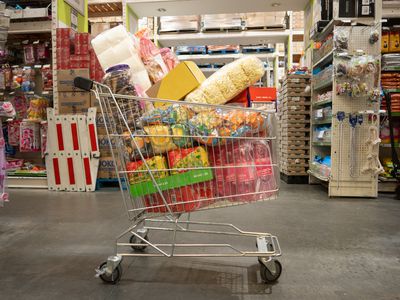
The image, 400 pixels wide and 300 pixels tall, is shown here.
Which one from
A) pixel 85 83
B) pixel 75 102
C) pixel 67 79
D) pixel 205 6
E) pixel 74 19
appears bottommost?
pixel 85 83

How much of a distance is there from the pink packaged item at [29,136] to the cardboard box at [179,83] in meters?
3.74

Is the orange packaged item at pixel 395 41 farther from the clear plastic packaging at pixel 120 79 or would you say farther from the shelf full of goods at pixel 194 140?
the clear plastic packaging at pixel 120 79

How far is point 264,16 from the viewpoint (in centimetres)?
738

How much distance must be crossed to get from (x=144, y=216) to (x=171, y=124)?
1.72 ft

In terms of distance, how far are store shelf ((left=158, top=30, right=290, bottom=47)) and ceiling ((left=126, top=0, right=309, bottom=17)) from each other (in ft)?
3.51

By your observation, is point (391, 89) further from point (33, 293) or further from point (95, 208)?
point (33, 293)

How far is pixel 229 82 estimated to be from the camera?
178 cm

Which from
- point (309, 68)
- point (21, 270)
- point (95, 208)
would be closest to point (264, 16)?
point (309, 68)

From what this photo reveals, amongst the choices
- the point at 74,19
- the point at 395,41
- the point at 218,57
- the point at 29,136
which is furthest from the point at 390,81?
the point at 29,136

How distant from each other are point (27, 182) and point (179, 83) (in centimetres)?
380

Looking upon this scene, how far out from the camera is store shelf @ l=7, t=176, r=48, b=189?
4.70 m

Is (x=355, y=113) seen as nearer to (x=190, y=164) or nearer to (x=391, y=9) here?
(x=391, y=9)

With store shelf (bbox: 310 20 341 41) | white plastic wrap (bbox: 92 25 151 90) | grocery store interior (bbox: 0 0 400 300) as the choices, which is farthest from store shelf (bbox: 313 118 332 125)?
white plastic wrap (bbox: 92 25 151 90)

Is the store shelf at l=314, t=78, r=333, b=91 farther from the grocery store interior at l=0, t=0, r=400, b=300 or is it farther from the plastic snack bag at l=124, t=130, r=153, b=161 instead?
the plastic snack bag at l=124, t=130, r=153, b=161
